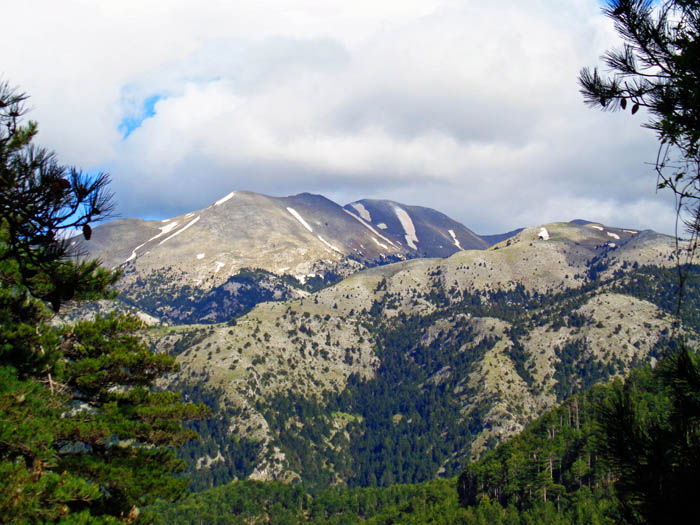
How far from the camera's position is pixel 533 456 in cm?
15362

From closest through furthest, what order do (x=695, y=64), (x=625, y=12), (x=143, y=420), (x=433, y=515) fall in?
(x=695, y=64) → (x=625, y=12) → (x=143, y=420) → (x=433, y=515)

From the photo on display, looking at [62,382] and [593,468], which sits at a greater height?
[62,382]

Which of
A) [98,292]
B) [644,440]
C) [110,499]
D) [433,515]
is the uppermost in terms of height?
[98,292]

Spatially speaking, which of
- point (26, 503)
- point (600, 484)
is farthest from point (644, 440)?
point (600, 484)

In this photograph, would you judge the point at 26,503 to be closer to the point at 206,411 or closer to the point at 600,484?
the point at 206,411

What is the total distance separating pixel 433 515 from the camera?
145 metres

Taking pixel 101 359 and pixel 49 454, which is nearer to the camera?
pixel 49 454

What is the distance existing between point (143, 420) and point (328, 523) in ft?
616

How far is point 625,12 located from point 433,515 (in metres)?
156

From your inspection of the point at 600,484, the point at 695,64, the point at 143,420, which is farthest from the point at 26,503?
the point at 600,484

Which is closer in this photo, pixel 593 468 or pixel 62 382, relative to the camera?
pixel 62 382

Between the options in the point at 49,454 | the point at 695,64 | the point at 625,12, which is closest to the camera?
the point at 695,64

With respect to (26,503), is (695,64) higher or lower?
higher

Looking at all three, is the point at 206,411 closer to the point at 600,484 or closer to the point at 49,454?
the point at 49,454
